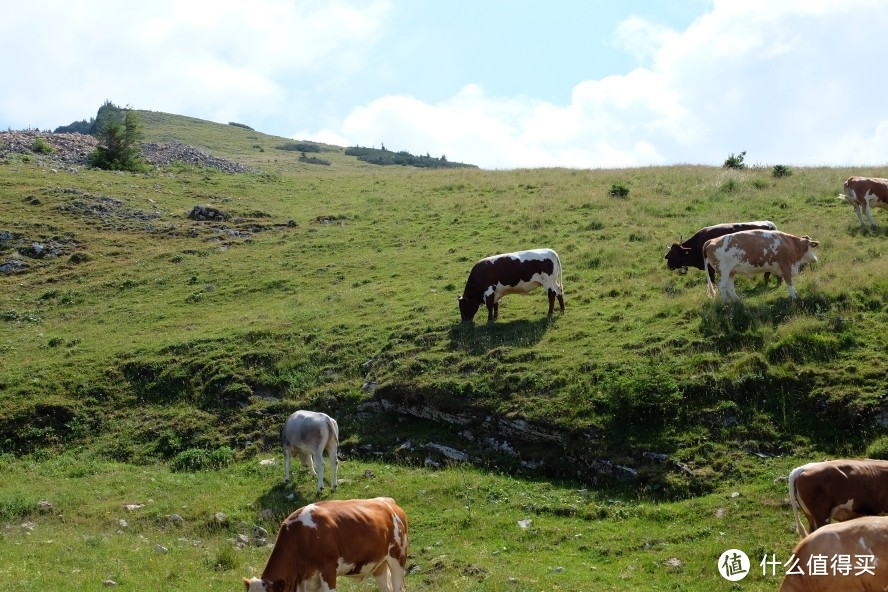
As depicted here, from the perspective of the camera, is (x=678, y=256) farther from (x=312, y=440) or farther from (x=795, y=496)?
(x=795, y=496)

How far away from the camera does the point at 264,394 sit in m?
23.8

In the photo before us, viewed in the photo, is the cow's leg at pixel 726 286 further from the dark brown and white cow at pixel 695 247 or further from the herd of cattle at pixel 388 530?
the herd of cattle at pixel 388 530

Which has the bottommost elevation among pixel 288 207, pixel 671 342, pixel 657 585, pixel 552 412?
pixel 657 585

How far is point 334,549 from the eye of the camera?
11.1 m

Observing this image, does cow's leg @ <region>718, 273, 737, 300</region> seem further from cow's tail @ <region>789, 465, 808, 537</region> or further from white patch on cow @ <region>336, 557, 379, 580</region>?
white patch on cow @ <region>336, 557, 379, 580</region>

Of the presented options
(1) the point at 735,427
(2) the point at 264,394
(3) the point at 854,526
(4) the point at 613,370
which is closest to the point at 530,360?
(4) the point at 613,370

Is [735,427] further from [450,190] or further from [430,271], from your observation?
[450,190]

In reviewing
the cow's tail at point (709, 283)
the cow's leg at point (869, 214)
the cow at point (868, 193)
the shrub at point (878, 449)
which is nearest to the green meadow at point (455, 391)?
the shrub at point (878, 449)

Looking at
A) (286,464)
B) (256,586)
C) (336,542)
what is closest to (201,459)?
(286,464)

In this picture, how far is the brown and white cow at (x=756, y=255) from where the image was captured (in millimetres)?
22516

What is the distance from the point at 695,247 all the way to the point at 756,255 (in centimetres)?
423

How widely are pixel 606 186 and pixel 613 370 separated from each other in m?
23.5

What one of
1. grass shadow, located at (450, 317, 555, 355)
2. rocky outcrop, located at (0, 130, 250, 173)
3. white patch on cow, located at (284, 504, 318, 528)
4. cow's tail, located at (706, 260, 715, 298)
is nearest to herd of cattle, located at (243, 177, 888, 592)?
white patch on cow, located at (284, 504, 318, 528)

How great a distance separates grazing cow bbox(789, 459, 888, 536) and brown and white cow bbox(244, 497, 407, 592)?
579cm
